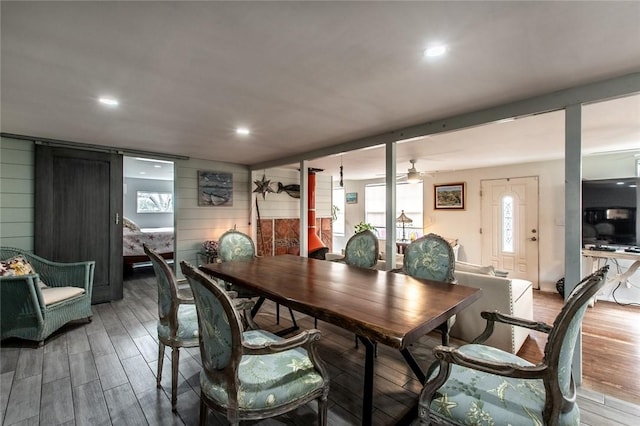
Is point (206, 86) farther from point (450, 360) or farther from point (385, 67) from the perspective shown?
point (450, 360)

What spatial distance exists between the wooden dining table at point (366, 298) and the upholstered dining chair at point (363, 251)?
0.40 metres

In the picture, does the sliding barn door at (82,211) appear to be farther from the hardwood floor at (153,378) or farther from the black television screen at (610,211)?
the black television screen at (610,211)

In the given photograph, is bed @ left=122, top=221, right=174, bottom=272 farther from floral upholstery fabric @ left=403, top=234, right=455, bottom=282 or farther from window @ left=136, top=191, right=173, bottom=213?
floral upholstery fabric @ left=403, top=234, right=455, bottom=282

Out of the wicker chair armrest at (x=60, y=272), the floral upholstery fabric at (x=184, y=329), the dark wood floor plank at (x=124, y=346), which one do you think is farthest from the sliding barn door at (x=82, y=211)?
the floral upholstery fabric at (x=184, y=329)

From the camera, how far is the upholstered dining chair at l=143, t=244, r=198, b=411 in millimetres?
1864

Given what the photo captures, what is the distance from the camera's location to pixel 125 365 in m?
2.41

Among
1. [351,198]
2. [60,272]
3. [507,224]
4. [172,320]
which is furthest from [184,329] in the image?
[351,198]

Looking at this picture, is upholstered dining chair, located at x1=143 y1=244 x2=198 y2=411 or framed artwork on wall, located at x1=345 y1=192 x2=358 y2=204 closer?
upholstered dining chair, located at x1=143 y1=244 x2=198 y2=411

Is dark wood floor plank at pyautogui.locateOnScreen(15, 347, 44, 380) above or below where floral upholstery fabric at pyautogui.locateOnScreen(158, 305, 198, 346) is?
below

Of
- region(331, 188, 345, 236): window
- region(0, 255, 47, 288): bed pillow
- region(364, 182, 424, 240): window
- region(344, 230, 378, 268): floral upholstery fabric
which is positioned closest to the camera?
region(0, 255, 47, 288): bed pillow

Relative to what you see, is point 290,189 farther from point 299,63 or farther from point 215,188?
point 299,63

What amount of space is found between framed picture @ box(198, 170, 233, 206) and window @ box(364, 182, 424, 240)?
4.06 meters

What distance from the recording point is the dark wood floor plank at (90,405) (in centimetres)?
176

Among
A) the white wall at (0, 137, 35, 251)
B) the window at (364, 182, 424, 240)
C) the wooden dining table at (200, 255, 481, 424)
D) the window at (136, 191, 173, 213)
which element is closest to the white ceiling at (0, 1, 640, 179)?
the white wall at (0, 137, 35, 251)
